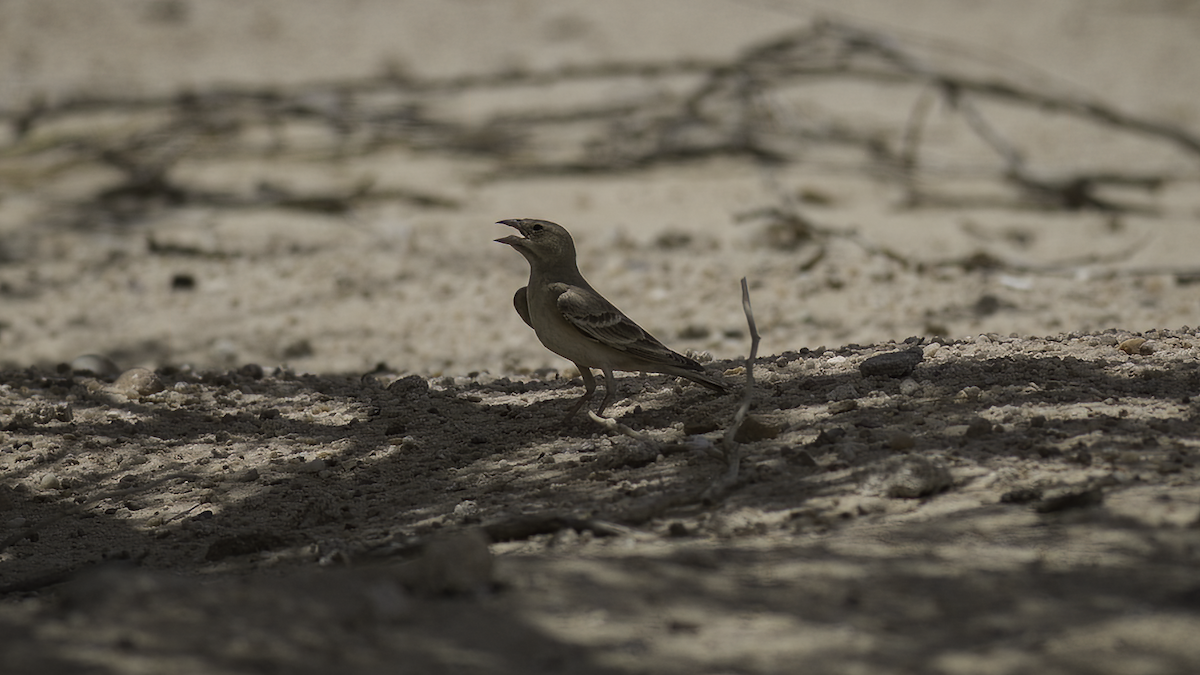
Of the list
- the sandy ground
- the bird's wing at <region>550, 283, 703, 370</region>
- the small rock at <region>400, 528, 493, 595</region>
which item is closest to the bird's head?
the bird's wing at <region>550, 283, 703, 370</region>

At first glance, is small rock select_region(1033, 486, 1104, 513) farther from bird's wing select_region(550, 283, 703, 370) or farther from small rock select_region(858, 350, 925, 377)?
bird's wing select_region(550, 283, 703, 370)

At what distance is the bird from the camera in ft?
14.4

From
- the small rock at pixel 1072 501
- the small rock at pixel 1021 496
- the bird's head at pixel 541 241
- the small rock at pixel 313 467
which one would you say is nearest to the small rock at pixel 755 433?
the small rock at pixel 1021 496

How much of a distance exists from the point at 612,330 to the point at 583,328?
0.38ft

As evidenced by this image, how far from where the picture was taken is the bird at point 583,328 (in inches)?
172

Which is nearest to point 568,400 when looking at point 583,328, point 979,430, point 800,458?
point 583,328

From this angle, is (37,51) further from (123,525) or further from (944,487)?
(944,487)

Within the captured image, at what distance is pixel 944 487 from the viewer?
3.29 metres

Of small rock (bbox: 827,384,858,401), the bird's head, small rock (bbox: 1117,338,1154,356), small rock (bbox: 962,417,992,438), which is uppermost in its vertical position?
the bird's head

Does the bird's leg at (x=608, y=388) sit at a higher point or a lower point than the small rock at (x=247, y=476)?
higher

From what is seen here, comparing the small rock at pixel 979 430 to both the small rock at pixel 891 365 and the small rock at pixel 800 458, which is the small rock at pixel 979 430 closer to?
the small rock at pixel 800 458

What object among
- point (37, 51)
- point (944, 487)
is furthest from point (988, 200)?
point (37, 51)

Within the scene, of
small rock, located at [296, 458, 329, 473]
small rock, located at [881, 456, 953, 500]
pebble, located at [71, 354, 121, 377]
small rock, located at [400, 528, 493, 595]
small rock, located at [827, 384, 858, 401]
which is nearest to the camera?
small rock, located at [400, 528, 493, 595]

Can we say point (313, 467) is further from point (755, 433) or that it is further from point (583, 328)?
point (755, 433)
